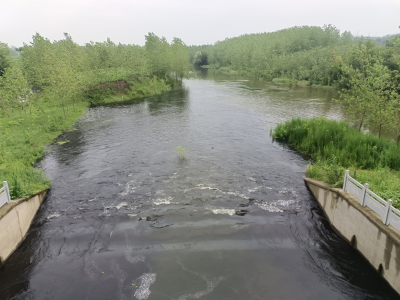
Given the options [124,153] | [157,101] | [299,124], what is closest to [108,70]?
[157,101]

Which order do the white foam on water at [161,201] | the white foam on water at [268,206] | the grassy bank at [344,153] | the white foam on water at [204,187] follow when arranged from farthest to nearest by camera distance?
the white foam on water at [204,187] → the white foam on water at [161,201] → the white foam on water at [268,206] → the grassy bank at [344,153]

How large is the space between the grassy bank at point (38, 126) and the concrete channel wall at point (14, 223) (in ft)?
2.41

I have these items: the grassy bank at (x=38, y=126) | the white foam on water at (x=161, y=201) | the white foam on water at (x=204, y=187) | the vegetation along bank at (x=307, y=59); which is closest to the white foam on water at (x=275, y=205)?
the white foam on water at (x=204, y=187)

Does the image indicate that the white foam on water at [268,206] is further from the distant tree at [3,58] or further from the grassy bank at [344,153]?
the distant tree at [3,58]

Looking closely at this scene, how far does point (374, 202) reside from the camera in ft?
33.0

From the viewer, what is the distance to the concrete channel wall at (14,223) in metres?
10.8

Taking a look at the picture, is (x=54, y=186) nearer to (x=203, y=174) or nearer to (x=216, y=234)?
(x=203, y=174)

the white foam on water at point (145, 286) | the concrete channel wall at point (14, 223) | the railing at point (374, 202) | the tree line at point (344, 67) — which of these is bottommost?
the white foam on water at point (145, 286)

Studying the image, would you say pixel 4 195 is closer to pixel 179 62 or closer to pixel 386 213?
pixel 386 213

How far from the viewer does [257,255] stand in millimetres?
11109

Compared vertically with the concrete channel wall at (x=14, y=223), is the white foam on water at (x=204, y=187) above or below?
below

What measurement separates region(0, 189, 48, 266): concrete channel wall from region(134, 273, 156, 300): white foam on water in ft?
18.6

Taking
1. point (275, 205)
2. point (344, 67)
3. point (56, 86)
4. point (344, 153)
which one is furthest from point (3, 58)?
point (344, 153)

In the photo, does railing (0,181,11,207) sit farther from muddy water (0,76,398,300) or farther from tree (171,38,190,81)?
tree (171,38,190,81)
